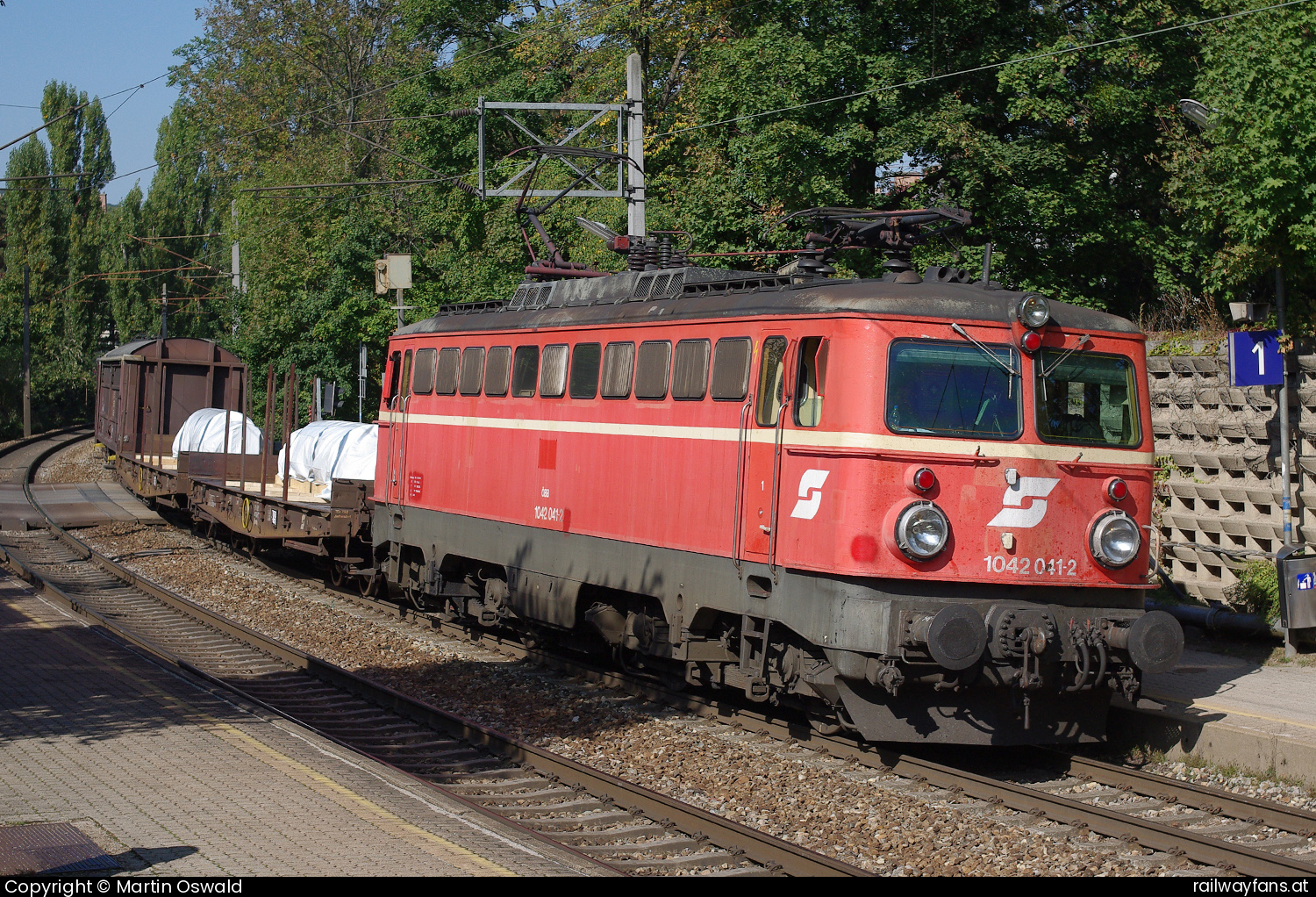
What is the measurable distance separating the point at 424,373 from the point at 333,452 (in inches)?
286

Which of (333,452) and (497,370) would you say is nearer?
(497,370)

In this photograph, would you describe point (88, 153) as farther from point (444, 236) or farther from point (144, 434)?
point (144, 434)

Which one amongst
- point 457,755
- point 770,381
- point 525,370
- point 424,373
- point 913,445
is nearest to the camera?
point 913,445

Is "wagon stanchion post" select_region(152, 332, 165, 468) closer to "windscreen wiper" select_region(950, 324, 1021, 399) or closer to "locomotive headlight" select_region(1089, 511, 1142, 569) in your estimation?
"windscreen wiper" select_region(950, 324, 1021, 399)

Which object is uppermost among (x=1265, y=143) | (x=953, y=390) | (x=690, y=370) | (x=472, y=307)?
(x=1265, y=143)

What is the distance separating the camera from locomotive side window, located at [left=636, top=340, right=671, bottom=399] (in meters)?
11.5

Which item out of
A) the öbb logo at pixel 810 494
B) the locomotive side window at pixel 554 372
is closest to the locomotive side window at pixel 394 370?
the locomotive side window at pixel 554 372

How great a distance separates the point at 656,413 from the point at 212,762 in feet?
15.4

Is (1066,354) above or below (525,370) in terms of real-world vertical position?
above

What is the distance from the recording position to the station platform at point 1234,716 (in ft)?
31.5

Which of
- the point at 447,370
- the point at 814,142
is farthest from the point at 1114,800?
the point at 814,142

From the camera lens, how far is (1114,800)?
30.6ft

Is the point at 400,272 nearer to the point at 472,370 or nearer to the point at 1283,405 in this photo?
the point at 472,370

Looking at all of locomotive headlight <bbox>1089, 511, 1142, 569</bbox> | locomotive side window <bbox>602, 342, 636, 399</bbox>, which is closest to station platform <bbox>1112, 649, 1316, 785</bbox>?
locomotive headlight <bbox>1089, 511, 1142, 569</bbox>
